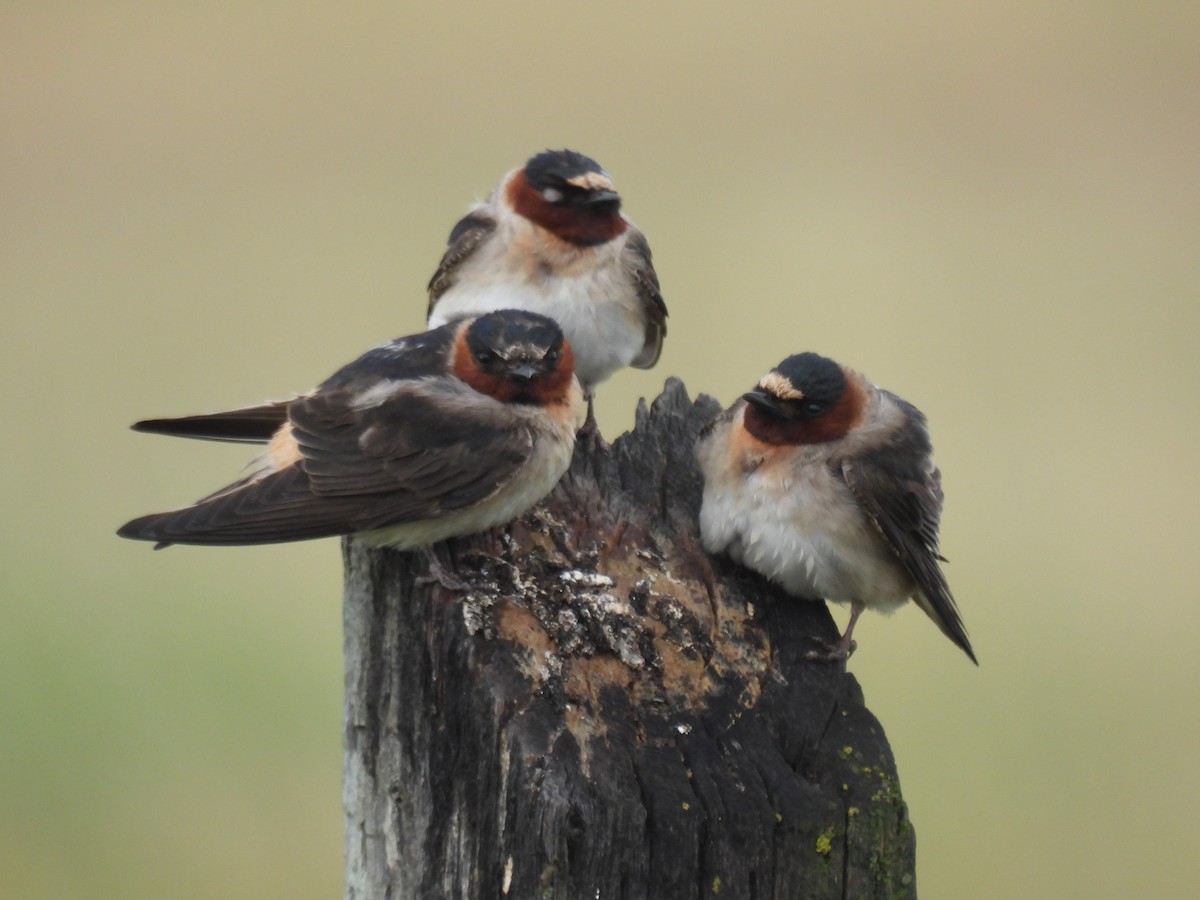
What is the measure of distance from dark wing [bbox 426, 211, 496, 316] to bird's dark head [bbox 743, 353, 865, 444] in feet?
5.59

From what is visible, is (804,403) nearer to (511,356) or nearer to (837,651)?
(511,356)

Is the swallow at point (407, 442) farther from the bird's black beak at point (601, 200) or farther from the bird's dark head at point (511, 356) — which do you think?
the bird's black beak at point (601, 200)

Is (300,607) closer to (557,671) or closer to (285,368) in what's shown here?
(285,368)

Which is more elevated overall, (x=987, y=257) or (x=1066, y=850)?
(x=987, y=257)

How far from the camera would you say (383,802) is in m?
3.64

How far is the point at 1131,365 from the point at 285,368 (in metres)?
5.19

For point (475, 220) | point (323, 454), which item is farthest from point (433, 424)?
point (475, 220)

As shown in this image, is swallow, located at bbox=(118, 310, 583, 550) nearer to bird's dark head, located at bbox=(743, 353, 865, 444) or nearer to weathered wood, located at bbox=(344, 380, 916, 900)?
weathered wood, located at bbox=(344, 380, 916, 900)

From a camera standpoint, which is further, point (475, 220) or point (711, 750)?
point (475, 220)

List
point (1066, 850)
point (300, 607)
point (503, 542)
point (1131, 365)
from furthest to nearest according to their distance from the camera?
point (1131, 365) < point (300, 607) < point (1066, 850) < point (503, 542)

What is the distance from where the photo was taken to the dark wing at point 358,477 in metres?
4.39

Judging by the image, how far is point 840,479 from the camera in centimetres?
498

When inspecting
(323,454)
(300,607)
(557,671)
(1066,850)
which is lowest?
(1066,850)

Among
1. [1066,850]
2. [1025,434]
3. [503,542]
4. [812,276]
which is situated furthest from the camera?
[812,276]
